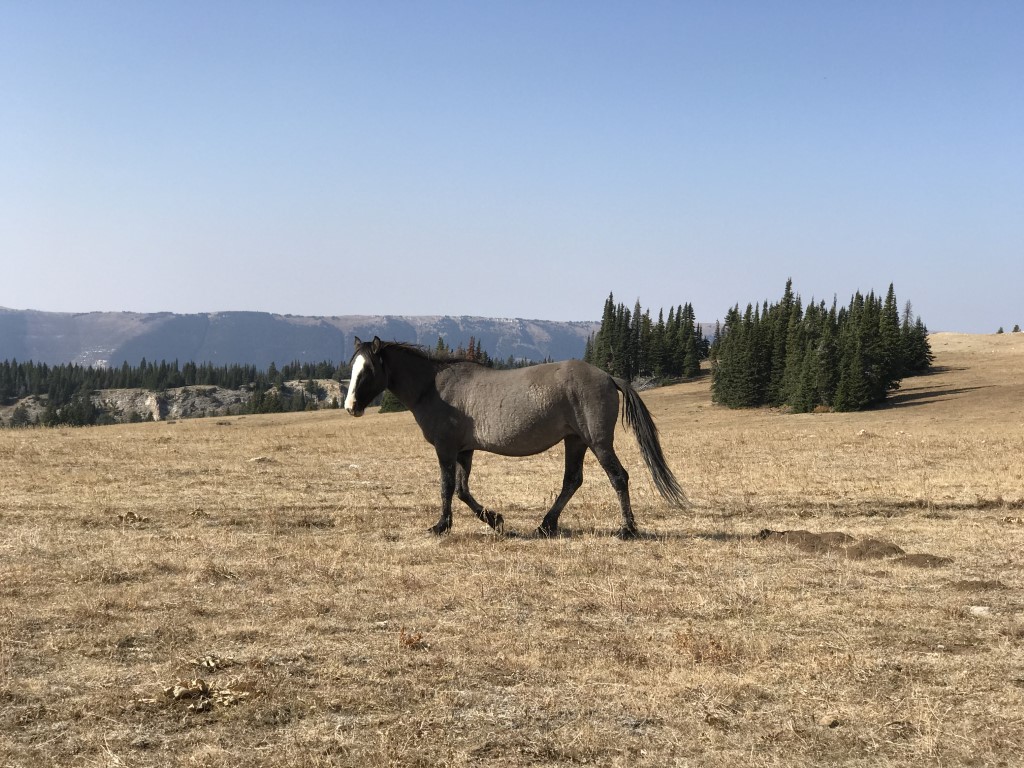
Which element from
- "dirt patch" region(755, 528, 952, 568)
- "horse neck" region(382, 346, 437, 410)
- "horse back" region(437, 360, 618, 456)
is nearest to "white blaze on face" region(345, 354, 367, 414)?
"horse neck" region(382, 346, 437, 410)

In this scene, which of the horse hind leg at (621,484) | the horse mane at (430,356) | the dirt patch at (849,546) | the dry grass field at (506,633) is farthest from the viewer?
the horse mane at (430,356)

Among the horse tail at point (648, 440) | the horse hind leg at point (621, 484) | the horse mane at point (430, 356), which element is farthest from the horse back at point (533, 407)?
the horse mane at point (430, 356)

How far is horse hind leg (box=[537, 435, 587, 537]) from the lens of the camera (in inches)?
569

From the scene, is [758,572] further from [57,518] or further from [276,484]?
[276,484]

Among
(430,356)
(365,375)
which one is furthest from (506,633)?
(430,356)

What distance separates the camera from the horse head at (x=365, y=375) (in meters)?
14.6

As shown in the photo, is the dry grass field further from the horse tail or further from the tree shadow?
the tree shadow

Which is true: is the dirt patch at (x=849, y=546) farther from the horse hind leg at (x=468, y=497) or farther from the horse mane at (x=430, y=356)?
the horse mane at (x=430, y=356)

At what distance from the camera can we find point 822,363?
243 ft

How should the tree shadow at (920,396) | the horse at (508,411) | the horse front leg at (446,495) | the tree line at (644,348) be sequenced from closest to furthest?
the horse at (508,411), the horse front leg at (446,495), the tree shadow at (920,396), the tree line at (644,348)

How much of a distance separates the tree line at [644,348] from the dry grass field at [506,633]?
365ft

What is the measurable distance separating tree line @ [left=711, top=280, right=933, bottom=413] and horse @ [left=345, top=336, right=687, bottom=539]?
204ft

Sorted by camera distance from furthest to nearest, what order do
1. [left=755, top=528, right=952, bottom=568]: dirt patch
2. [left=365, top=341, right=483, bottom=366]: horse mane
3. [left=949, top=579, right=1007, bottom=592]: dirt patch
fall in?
[left=365, top=341, right=483, bottom=366]: horse mane → [left=755, top=528, right=952, bottom=568]: dirt patch → [left=949, top=579, right=1007, bottom=592]: dirt patch

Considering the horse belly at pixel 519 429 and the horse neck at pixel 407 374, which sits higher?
the horse neck at pixel 407 374
